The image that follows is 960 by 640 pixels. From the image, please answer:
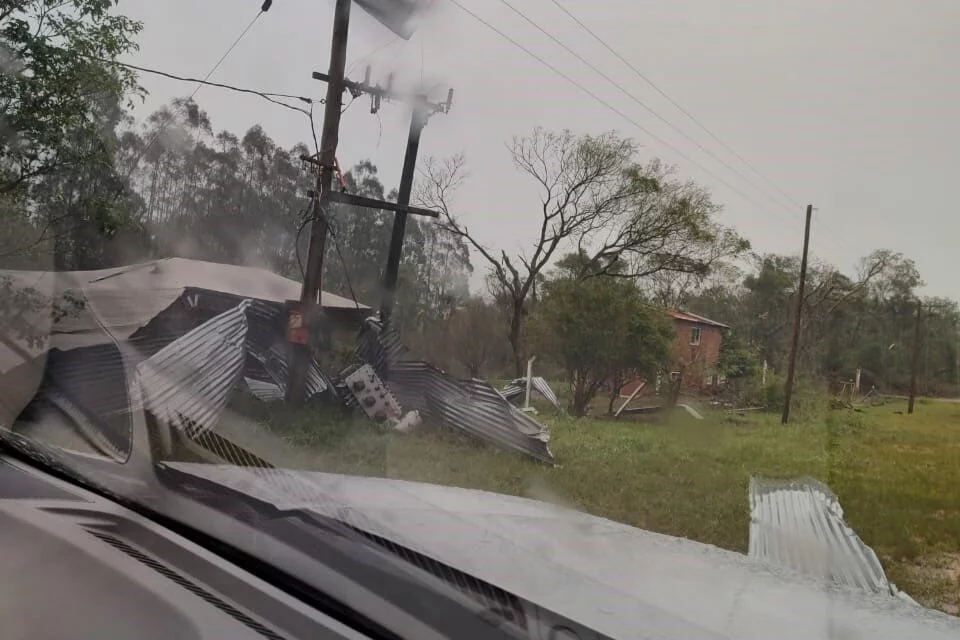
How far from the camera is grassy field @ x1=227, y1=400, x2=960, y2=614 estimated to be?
264cm

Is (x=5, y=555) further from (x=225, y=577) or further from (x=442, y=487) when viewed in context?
(x=442, y=487)

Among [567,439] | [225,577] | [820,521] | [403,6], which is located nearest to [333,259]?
[403,6]

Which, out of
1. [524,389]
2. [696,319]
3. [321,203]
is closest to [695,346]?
[696,319]

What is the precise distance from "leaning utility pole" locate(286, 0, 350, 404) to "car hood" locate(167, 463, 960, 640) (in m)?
1.03

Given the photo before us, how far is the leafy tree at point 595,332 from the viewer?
317 centimetres

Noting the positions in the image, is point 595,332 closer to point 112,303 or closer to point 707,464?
point 707,464

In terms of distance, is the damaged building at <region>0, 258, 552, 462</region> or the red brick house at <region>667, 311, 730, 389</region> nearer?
the red brick house at <region>667, 311, 730, 389</region>

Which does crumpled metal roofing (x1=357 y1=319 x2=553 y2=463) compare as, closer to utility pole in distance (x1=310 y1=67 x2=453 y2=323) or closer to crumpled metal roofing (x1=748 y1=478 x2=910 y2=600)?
utility pole in distance (x1=310 y1=67 x2=453 y2=323)

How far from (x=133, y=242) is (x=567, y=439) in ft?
9.17

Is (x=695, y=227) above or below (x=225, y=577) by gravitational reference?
above

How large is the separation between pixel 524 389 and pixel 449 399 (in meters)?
0.37

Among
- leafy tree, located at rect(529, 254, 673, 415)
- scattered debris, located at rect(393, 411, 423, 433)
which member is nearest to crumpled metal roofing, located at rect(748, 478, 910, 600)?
leafy tree, located at rect(529, 254, 673, 415)

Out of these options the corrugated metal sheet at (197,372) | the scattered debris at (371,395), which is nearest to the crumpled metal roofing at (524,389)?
the scattered debris at (371,395)

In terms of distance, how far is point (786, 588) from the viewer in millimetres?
1937
